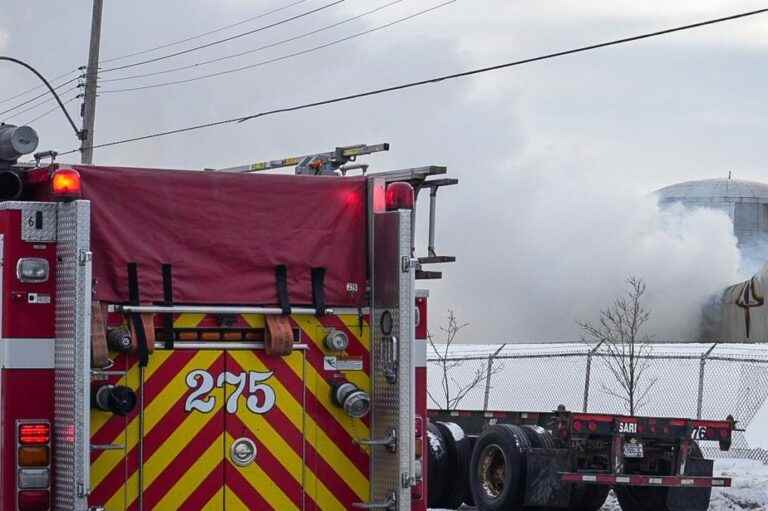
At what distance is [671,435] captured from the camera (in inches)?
620

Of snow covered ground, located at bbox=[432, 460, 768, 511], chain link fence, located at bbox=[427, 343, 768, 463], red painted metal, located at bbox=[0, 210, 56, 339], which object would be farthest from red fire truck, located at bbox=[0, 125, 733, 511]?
chain link fence, located at bbox=[427, 343, 768, 463]

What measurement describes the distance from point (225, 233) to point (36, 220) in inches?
43.3

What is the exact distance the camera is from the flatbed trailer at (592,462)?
15.6m

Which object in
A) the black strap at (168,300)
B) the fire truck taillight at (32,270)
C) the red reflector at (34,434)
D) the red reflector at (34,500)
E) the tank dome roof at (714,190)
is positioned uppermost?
the tank dome roof at (714,190)

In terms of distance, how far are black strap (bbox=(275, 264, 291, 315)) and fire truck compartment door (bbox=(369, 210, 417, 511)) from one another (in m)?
0.52

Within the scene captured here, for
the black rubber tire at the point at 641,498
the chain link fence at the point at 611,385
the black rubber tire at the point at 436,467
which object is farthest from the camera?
the chain link fence at the point at 611,385

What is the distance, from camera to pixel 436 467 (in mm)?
16953

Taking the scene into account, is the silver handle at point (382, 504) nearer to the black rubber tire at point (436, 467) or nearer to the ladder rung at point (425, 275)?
the ladder rung at point (425, 275)

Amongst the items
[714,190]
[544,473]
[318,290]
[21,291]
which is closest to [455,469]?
[544,473]

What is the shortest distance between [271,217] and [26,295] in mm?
1490

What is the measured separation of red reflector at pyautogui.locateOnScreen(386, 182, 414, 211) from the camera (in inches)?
337

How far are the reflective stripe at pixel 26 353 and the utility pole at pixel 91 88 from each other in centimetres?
2216

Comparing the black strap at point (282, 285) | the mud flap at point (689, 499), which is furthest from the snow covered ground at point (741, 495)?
the black strap at point (282, 285)

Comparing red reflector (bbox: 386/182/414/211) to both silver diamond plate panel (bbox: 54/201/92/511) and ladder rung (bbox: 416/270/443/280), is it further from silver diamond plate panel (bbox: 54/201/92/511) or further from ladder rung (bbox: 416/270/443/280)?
silver diamond plate panel (bbox: 54/201/92/511)
